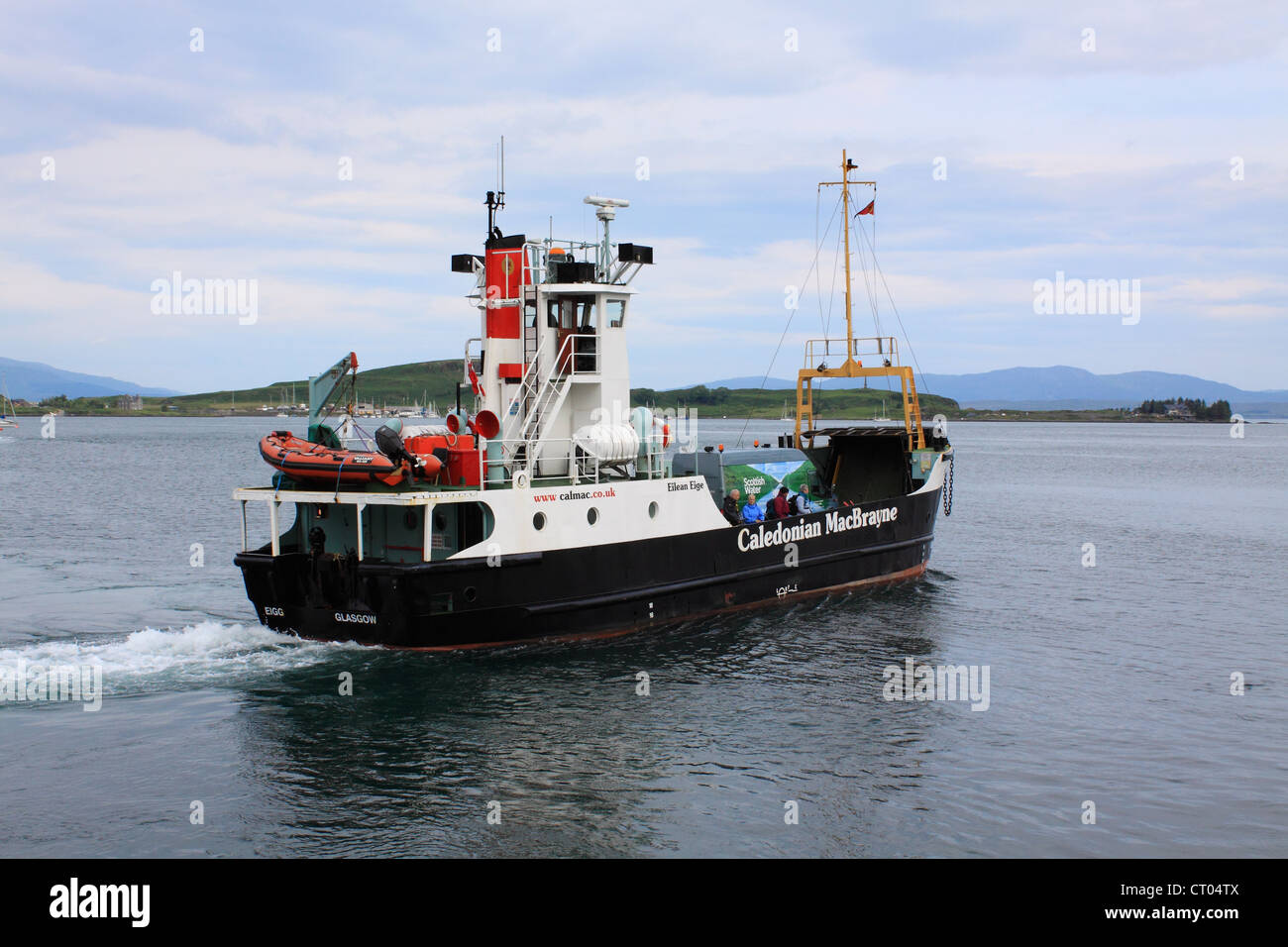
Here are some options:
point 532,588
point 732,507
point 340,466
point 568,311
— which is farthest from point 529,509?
point 732,507

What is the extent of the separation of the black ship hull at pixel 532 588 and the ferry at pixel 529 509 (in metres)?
0.03

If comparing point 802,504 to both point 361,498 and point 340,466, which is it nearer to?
point 361,498

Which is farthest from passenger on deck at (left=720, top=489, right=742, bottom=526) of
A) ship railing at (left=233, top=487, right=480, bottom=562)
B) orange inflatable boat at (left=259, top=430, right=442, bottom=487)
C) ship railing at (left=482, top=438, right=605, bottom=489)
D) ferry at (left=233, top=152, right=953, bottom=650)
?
orange inflatable boat at (left=259, top=430, right=442, bottom=487)

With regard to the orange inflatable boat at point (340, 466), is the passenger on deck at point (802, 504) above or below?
below

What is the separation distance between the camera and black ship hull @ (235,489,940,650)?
16.0 meters

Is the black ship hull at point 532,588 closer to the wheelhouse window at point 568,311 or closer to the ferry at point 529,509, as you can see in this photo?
the ferry at point 529,509

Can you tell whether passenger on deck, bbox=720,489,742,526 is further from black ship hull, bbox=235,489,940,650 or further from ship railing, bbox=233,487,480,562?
ship railing, bbox=233,487,480,562

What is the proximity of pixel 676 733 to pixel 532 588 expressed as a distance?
4.26 meters

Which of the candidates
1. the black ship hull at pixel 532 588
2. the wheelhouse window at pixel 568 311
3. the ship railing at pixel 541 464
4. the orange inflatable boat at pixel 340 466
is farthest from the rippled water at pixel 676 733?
the wheelhouse window at pixel 568 311

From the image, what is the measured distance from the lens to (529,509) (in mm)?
16750

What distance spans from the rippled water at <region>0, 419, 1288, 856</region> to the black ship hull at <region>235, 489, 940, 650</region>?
47 cm

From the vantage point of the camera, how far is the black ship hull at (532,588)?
1605 centimetres

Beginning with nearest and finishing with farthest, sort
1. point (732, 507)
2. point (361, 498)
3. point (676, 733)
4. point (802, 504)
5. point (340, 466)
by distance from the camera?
point (676, 733) < point (361, 498) < point (340, 466) < point (732, 507) < point (802, 504)

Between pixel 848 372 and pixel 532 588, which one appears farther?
pixel 848 372
